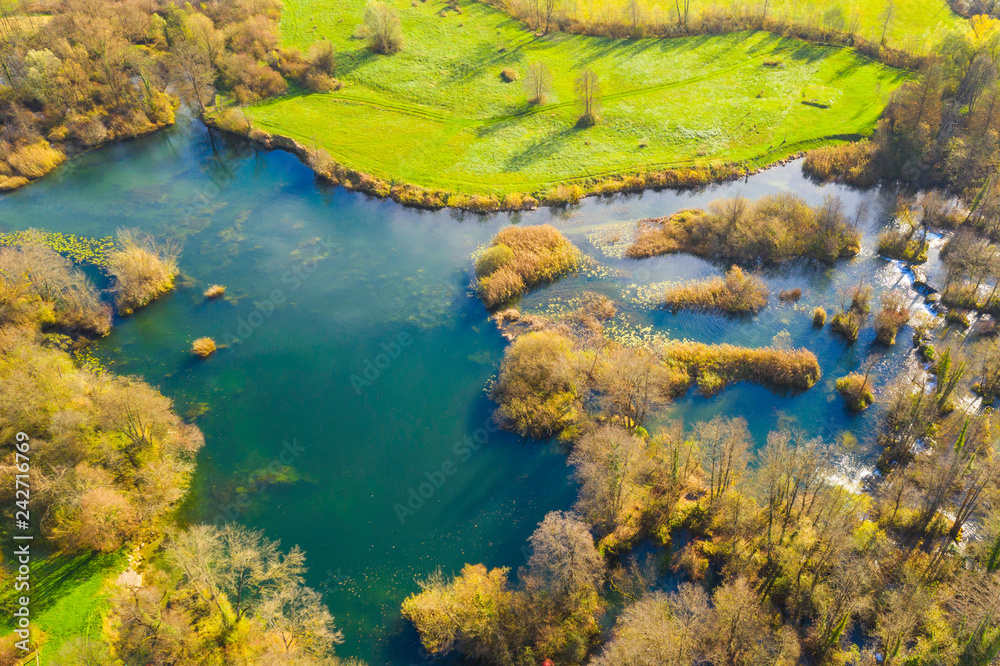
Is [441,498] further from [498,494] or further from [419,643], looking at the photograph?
[419,643]

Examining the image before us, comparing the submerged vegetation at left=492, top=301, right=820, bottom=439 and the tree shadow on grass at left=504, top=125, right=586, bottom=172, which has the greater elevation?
the tree shadow on grass at left=504, top=125, right=586, bottom=172

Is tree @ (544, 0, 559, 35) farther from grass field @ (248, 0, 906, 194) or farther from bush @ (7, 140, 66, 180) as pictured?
bush @ (7, 140, 66, 180)

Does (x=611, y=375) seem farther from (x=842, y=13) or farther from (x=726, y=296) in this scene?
(x=842, y=13)

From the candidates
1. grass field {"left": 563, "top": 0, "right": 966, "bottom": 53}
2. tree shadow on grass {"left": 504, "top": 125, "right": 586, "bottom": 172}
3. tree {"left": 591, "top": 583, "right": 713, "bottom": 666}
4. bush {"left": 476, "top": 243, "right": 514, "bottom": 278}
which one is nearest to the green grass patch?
tree {"left": 591, "top": 583, "right": 713, "bottom": 666}

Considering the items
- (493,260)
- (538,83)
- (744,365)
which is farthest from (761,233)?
(538,83)

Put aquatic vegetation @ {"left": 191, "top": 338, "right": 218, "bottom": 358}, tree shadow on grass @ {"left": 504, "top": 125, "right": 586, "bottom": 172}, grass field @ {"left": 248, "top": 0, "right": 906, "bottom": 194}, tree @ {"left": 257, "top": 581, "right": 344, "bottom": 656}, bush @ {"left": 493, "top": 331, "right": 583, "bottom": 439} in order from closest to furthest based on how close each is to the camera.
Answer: tree @ {"left": 257, "top": 581, "right": 344, "bottom": 656} → bush @ {"left": 493, "top": 331, "right": 583, "bottom": 439} → aquatic vegetation @ {"left": 191, "top": 338, "right": 218, "bottom": 358} → tree shadow on grass @ {"left": 504, "top": 125, "right": 586, "bottom": 172} → grass field @ {"left": 248, "top": 0, "right": 906, "bottom": 194}
